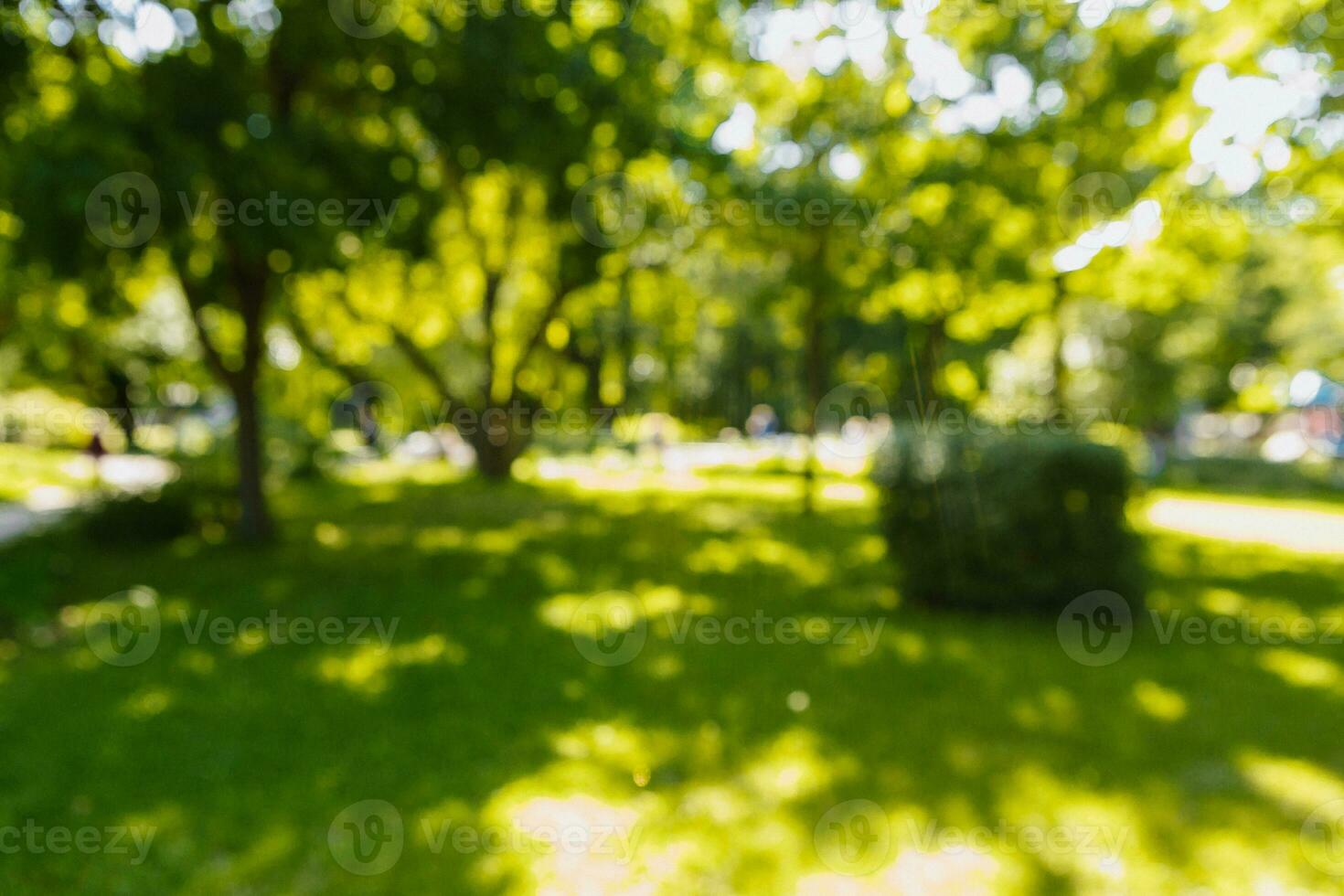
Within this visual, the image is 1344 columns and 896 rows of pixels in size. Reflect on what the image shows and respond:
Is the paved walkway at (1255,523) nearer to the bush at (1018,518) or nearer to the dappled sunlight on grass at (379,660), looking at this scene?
the bush at (1018,518)

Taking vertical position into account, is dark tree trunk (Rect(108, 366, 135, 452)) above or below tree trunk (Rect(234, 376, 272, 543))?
above

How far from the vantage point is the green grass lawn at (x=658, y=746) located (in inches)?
144

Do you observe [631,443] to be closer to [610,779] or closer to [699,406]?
[699,406]

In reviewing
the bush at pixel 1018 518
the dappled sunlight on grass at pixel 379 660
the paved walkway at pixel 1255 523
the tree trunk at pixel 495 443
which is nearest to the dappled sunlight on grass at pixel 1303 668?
the bush at pixel 1018 518

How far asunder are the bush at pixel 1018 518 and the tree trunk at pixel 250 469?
8598mm

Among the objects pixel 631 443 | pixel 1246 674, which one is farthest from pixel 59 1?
pixel 631 443

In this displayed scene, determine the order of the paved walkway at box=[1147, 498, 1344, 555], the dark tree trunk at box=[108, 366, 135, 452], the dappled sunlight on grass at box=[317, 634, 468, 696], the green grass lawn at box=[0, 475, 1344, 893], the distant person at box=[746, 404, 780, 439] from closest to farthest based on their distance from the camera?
the green grass lawn at box=[0, 475, 1344, 893], the dappled sunlight on grass at box=[317, 634, 468, 696], the paved walkway at box=[1147, 498, 1344, 555], the dark tree trunk at box=[108, 366, 135, 452], the distant person at box=[746, 404, 780, 439]

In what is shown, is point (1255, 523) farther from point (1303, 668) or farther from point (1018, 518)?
point (1018, 518)

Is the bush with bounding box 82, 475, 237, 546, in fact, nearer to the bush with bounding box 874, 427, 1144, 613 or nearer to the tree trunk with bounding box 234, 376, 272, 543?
the tree trunk with bounding box 234, 376, 272, 543

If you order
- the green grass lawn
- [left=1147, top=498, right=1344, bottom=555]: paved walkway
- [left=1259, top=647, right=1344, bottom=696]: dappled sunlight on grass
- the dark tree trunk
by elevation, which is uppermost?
the dark tree trunk

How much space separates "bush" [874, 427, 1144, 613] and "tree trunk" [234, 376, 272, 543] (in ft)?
28.2

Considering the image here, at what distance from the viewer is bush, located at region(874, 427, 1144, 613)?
735 centimetres

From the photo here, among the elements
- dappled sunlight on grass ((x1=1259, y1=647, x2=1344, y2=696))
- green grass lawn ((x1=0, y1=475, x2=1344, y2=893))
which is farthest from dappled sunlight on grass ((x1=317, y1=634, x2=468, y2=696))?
dappled sunlight on grass ((x1=1259, y1=647, x2=1344, y2=696))

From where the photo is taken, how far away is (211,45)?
9.55 metres
